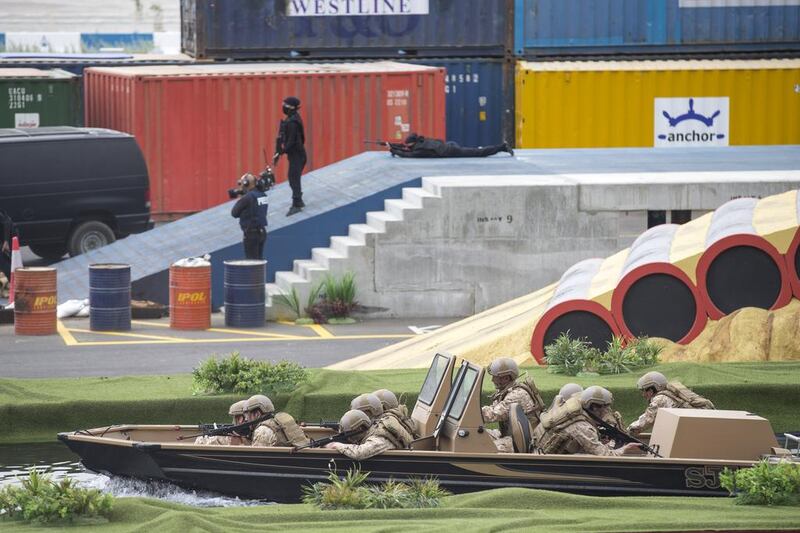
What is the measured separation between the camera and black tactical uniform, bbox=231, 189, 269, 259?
982 inches

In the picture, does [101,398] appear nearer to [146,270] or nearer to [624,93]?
[146,270]

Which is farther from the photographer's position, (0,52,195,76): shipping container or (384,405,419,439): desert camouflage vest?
(0,52,195,76): shipping container

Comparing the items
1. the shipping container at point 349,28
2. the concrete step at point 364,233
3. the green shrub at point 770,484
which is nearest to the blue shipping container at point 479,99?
the shipping container at point 349,28

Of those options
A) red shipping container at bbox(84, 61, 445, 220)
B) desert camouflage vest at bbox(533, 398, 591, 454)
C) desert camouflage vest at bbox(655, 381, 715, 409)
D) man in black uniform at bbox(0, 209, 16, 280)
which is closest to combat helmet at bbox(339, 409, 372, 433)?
desert camouflage vest at bbox(533, 398, 591, 454)

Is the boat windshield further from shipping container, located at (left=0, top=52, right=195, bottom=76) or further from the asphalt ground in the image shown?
shipping container, located at (left=0, top=52, right=195, bottom=76)

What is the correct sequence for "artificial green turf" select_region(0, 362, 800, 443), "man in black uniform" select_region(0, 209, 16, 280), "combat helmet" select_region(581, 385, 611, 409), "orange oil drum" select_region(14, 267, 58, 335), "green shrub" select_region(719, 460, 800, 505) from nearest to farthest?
1. "green shrub" select_region(719, 460, 800, 505)
2. "combat helmet" select_region(581, 385, 611, 409)
3. "artificial green turf" select_region(0, 362, 800, 443)
4. "orange oil drum" select_region(14, 267, 58, 335)
5. "man in black uniform" select_region(0, 209, 16, 280)

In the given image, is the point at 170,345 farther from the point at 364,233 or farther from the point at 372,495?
the point at 372,495

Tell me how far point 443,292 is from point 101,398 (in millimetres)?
9401

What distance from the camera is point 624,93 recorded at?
37.1m

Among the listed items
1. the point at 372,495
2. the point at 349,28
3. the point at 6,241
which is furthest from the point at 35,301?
the point at 349,28

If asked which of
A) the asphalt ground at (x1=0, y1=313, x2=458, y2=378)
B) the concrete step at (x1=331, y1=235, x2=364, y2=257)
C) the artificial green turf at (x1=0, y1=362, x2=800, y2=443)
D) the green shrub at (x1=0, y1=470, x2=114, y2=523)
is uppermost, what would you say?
the concrete step at (x1=331, y1=235, x2=364, y2=257)

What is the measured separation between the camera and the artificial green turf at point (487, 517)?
1184 centimetres

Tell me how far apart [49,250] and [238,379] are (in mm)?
12977

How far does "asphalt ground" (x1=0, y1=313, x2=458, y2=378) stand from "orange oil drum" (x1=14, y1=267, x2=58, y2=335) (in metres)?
0.21
